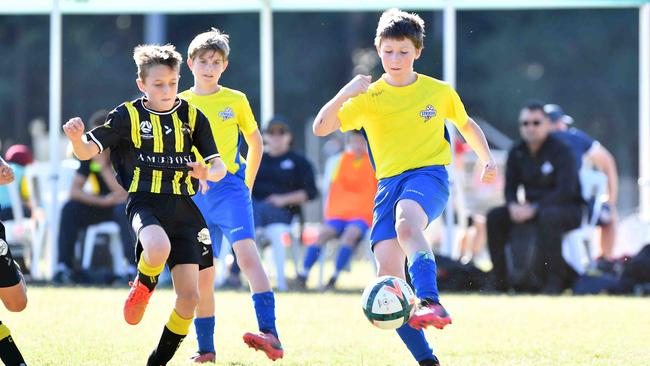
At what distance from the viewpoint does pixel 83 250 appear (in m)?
11.9

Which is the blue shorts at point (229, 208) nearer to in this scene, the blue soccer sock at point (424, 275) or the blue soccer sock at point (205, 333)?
the blue soccer sock at point (205, 333)

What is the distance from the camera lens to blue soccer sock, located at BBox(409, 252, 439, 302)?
5.31 metres

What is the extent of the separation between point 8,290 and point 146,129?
0.95 m

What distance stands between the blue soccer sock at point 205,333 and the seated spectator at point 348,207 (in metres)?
5.07

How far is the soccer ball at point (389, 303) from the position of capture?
5293 millimetres

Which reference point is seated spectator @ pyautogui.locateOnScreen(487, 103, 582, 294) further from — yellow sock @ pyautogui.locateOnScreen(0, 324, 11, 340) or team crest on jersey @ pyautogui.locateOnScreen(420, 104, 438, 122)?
yellow sock @ pyautogui.locateOnScreen(0, 324, 11, 340)

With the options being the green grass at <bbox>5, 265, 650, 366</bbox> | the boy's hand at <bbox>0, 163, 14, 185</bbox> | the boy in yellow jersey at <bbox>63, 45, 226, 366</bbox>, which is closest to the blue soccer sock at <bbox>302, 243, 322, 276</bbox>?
the green grass at <bbox>5, 265, 650, 366</bbox>

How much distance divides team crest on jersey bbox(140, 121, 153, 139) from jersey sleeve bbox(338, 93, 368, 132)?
3.00 ft

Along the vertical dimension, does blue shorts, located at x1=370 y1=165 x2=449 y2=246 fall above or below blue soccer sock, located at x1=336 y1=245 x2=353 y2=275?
above

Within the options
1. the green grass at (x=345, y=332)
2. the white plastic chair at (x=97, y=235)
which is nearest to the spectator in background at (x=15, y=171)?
the white plastic chair at (x=97, y=235)

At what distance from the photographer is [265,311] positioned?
621 cm

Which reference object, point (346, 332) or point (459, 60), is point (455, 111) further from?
point (459, 60)

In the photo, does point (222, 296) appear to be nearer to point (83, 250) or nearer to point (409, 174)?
point (83, 250)

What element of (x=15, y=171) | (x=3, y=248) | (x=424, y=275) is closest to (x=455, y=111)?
(x=424, y=275)
